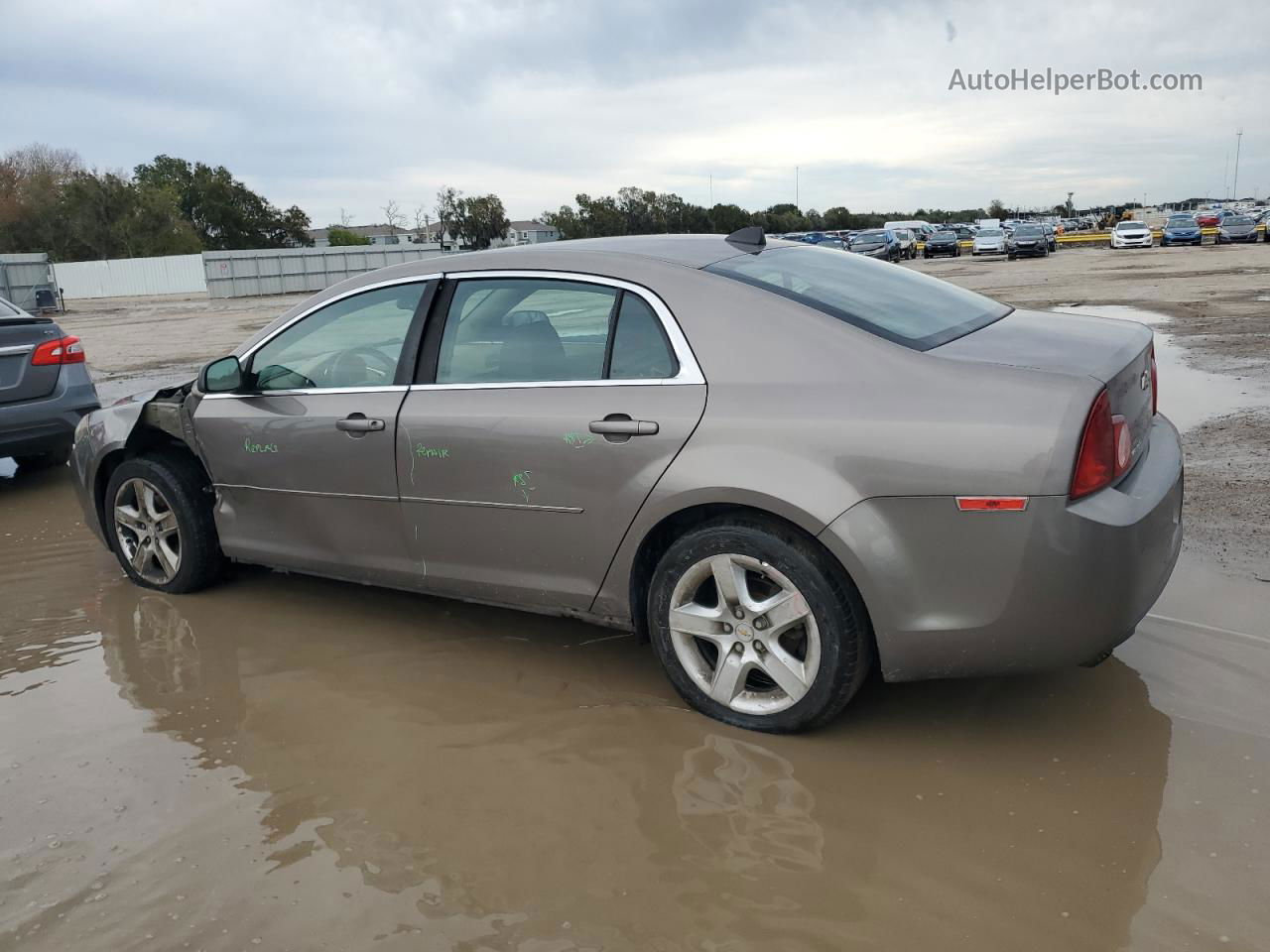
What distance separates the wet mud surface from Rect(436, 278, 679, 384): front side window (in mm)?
1174

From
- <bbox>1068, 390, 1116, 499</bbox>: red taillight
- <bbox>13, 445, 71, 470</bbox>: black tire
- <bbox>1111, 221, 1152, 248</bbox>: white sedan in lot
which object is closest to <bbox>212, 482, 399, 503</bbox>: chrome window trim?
<bbox>1068, 390, 1116, 499</bbox>: red taillight

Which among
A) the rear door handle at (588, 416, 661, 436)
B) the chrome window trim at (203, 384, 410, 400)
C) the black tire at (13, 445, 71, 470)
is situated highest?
the chrome window trim at (203, 384, 410, 400)

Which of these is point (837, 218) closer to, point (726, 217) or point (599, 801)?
point (726, 217)

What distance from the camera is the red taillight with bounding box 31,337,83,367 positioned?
7.64 meters

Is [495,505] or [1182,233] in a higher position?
[1182,233]

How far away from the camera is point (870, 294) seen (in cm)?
374

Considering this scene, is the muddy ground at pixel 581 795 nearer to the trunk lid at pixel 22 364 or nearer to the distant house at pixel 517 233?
the trunk lid at pixel 22 364

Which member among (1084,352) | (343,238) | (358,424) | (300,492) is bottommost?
(300,492)

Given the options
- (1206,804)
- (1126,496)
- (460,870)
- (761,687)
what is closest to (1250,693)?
(1206,804)

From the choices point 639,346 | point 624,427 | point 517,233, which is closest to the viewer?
point 624,427

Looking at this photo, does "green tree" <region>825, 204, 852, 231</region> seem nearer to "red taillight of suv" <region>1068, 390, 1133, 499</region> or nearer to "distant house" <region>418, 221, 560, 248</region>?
"distant house" <region>418, 221, 560, 248</region>

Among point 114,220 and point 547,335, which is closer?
point 547,335

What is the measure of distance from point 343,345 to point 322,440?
42cm

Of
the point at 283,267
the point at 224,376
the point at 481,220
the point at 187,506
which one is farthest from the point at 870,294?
the point at 481,220
